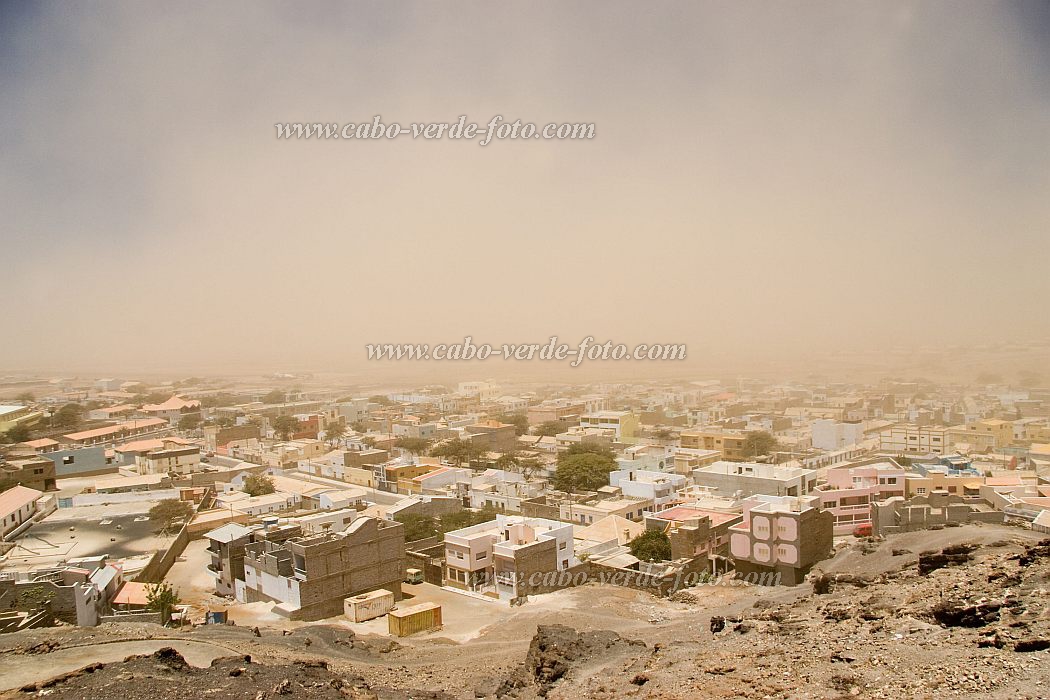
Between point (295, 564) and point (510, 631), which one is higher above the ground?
point (295, 564)

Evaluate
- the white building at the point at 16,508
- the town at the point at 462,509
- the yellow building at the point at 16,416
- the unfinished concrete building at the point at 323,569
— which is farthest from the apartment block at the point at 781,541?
the yellow building at the point at 16,416

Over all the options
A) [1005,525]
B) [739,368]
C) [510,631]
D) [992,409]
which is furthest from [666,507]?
[739,368]

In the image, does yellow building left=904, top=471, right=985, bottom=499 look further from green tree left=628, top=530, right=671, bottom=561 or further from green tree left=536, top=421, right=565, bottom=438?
green tree left=536, top=421, right=565, bottom=438

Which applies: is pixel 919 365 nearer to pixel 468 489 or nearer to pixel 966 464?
pixel 966 464

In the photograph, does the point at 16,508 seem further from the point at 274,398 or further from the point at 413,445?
the point at 274,398

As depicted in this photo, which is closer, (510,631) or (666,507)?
(510,631)

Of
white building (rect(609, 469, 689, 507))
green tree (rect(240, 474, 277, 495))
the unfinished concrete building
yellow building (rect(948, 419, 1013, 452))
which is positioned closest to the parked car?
white building (rect(609, 469, 689, 507))
